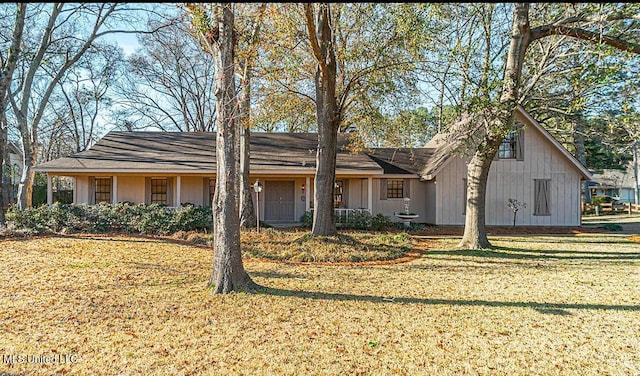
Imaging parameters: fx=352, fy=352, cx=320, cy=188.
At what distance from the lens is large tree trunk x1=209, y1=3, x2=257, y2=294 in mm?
A: 5598

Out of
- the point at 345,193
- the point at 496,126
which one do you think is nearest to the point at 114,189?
the point at 345,193

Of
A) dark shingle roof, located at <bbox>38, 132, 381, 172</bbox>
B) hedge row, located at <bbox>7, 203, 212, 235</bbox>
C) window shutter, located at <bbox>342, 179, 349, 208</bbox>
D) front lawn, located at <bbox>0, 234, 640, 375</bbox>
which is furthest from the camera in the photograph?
window shutter, located at <bbox>342, 179, 349, 208</bbox>

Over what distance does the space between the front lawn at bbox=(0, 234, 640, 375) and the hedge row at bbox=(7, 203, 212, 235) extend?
3.38 metres

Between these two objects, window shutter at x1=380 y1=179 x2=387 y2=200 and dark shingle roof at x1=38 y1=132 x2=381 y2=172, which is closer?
dark shingle roof at x1=38 y1=132 x2=381 y2=172

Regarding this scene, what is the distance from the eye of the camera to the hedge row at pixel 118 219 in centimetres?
1165

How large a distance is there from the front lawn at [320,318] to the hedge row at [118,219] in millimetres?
3383

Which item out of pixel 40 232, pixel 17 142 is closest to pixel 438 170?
pixel 40 232

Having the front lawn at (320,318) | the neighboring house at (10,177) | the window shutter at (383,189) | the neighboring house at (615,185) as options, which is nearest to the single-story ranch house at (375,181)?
the window shutter at (383,189)

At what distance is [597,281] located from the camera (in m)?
7.01

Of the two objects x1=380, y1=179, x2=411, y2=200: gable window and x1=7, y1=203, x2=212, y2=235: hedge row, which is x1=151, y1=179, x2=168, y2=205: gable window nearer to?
x1=7, y1=203, x2=212, y2=235: hedge row

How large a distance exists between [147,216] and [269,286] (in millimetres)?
7623

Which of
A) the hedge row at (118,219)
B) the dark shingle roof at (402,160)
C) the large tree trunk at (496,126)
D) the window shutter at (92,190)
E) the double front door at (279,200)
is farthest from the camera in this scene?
the dark shingle roof at (402,160)

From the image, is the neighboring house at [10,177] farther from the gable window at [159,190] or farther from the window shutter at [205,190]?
the window shutter at [205,190]

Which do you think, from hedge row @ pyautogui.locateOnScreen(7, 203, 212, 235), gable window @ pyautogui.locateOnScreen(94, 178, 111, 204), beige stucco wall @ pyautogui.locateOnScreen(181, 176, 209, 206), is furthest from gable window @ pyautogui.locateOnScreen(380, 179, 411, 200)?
gable window @ pyautogui.locateOnScreen(94, 178, 111, 204)
